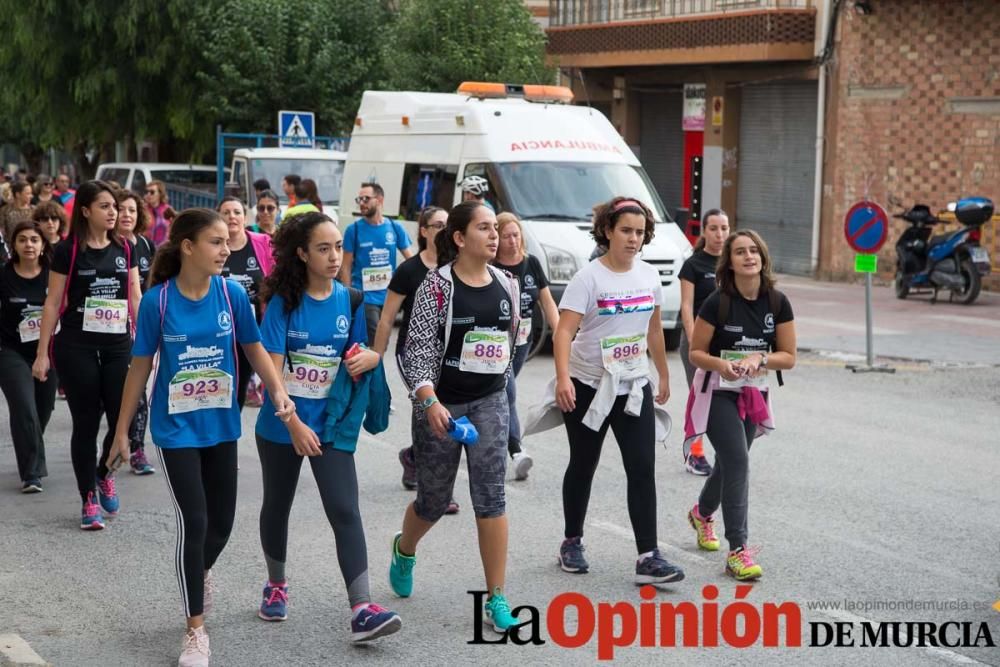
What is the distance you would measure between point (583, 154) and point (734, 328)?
9113 mm

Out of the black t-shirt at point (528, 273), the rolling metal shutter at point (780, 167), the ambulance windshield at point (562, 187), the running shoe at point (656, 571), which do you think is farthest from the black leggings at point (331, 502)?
the rolling metal shutter at point (780, 167)

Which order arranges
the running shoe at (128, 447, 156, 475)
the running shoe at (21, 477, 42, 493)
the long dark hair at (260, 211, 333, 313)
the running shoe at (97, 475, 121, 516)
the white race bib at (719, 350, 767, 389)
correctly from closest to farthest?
the long dark hair at (260, 211, 333, 313) < the white race bib at (719, 350, 767, 389) < the running shoe at (97, 475, 121, 516) < the running shoe at (21, 477, 42, 493) < the running shoe at (128, 447, 156, 475)

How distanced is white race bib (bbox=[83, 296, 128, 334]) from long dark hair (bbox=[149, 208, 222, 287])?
6.78ft

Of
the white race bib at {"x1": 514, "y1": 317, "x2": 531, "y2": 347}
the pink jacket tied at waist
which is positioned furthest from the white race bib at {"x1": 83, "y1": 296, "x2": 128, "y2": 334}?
the pink jacket tied at waist

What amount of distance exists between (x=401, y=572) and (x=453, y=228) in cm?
157

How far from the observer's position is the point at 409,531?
630cm

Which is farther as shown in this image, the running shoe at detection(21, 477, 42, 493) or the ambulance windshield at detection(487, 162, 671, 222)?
the ambulance windshield at detection(487, 162, 671, 222)

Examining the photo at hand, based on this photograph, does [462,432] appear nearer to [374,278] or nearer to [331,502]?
[331,502]

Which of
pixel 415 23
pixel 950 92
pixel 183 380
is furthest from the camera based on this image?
pixel 415 23

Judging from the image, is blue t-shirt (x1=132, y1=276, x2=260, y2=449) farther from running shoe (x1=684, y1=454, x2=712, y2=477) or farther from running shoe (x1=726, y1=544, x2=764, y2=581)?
running shoe (x1=684, y1=454, x2=712, y2=477)

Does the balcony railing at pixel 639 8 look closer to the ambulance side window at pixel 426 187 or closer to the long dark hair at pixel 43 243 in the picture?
the ambulance side window at pixel 426 187

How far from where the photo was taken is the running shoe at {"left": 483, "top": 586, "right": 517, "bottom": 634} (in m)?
5.96

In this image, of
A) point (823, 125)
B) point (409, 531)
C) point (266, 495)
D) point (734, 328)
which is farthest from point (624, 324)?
point (823, 125)

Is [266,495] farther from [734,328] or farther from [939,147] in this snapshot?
[939,147]
